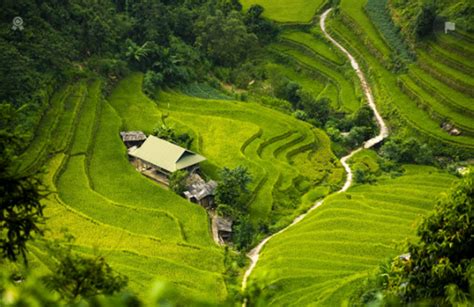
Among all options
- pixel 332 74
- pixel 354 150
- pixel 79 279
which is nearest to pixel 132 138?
pixel 354 150

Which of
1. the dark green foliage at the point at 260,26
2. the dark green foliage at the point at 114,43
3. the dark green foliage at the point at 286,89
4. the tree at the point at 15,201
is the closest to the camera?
the tree at the point at 15,201

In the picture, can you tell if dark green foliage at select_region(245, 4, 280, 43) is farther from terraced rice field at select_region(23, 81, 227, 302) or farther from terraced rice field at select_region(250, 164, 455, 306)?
terraced rice field at select_region(250, 164, 455, 306)

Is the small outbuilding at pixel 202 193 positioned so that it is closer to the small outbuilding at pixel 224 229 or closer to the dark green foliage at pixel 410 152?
the small outbuilding at pixel 224 229

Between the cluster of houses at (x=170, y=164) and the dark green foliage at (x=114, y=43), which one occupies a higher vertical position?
the dark green foliage at (x=114, y=43)

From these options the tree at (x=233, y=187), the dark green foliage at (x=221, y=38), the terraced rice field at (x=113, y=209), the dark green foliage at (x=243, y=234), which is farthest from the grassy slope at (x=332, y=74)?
the dark green foliage at (x=243, y=234)

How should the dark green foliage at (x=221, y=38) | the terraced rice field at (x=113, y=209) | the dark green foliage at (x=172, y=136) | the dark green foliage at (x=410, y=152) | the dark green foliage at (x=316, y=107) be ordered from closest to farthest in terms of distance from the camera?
1. the terraced rice field at (x=113, y=209)
2. the dark green foliage at (x=172, y=136)
3. the dark green foliage at (x=410, y=152)
4. the dark green foliage at (x=316, y=107)
5. the dark green foliage at (x=221, y=38)

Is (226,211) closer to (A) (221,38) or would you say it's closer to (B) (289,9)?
(A) (221,38)

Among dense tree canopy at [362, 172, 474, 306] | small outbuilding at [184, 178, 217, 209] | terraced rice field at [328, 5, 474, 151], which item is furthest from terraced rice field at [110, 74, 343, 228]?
dense tree canopy at [362, 172, 474, 306]
